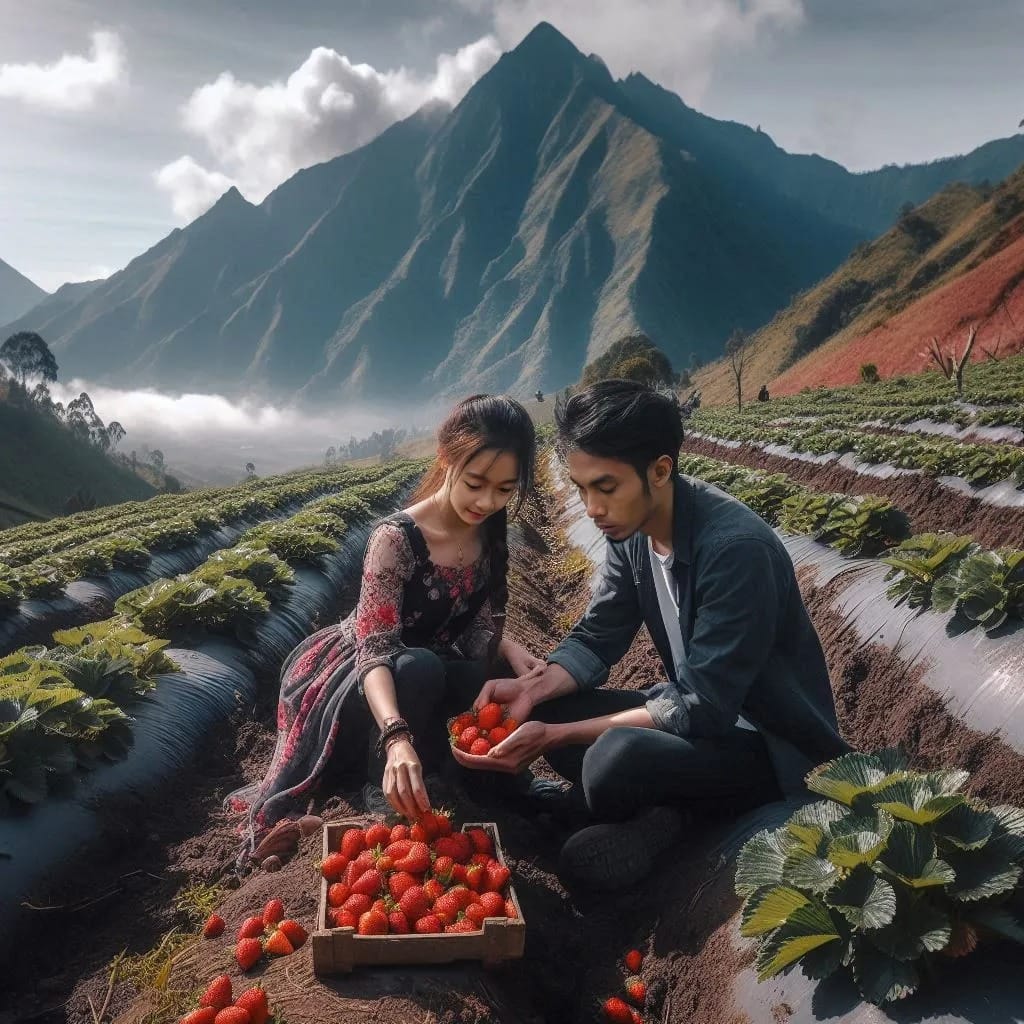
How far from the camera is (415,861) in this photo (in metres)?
2.91

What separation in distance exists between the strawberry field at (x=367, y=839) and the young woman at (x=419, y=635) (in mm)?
246

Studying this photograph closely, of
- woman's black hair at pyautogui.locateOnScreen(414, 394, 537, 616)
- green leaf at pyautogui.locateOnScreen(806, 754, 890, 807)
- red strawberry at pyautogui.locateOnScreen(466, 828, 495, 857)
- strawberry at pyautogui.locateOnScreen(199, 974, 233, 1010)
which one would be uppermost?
woman's black hair at pyautogui.locateOnScreen(414, 394, 537, 616)

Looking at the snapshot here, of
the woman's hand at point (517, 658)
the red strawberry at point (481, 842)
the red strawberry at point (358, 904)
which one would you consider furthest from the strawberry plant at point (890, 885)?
the woman's hand at point (517, 658)

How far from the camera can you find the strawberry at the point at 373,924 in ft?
8.80

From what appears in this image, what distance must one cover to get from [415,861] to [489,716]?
823mm

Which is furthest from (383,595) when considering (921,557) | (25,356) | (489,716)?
(25,356)

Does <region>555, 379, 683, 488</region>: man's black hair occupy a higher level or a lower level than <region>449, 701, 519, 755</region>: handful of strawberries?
higher

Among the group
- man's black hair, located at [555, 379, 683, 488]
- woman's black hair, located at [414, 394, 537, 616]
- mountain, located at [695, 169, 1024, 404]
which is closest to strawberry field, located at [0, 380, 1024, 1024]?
woman's black hair, located at [414, 394, 537, 616]

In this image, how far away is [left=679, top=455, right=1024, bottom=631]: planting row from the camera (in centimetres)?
450

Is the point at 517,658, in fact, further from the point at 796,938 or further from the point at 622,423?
the point at 796,938

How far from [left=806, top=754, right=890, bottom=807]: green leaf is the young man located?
0.65m

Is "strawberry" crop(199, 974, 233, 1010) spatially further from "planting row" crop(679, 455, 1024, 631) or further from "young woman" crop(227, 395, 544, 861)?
"planting row" crop(679, 455, 1024, 631)

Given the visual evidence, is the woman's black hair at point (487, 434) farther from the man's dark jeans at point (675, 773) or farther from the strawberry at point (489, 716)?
the man's dark jeans at point (675, 773)

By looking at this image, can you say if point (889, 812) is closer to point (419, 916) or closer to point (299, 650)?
point (419, 916)
